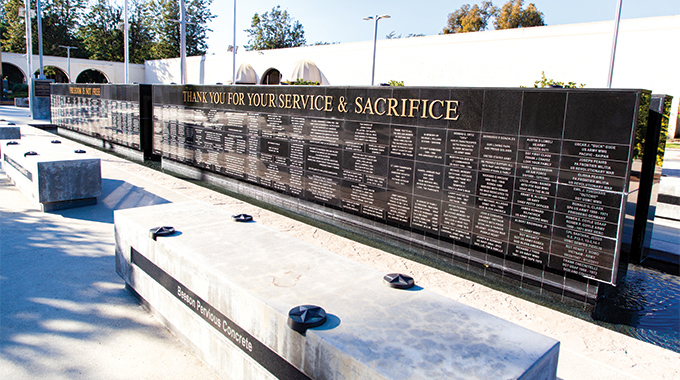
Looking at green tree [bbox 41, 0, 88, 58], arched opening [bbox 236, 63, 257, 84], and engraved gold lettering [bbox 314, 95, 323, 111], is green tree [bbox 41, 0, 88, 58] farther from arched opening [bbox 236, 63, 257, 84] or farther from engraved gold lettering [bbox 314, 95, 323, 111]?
engraved gold lettering [bbox 314, 95, 323, 111]

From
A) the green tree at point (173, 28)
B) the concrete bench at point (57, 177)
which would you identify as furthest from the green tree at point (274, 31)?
the concrete bench at point (57, 177)

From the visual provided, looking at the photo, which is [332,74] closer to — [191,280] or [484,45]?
[484,45]

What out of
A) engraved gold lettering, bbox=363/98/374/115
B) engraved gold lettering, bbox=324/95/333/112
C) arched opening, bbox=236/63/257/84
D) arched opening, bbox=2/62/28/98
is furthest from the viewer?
arched opening, bbox=2/62/28/98

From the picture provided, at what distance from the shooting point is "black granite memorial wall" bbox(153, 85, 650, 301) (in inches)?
198

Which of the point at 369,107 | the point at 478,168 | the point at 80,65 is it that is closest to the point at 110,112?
the point at 369,107

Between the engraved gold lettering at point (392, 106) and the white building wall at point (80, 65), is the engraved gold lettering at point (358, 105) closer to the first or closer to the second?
the engraved gold lettering at point (392, 106)

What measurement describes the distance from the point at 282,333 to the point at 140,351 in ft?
5.71

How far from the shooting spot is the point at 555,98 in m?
5.31

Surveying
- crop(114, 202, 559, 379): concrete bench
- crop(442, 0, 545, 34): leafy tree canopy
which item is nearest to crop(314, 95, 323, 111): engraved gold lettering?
crop(114, 202, 559, 379): concrete bench

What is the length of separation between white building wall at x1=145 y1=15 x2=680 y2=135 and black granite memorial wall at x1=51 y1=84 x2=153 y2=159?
707 inches

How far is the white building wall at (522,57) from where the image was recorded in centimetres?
2055

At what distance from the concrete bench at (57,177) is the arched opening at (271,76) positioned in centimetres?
3177

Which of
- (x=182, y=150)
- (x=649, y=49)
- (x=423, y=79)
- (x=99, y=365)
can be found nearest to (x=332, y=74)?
(x=423, y=79)

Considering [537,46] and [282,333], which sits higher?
[537,46]
